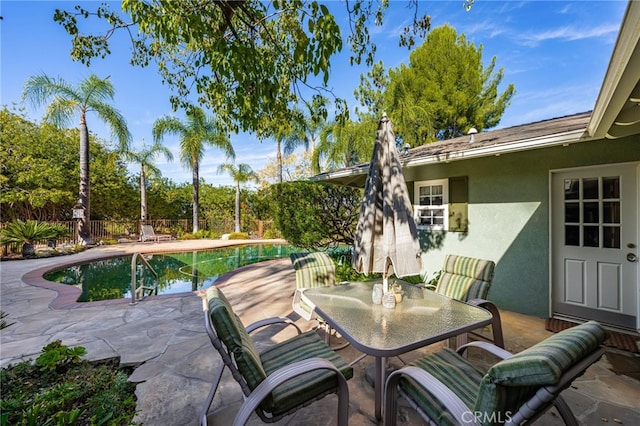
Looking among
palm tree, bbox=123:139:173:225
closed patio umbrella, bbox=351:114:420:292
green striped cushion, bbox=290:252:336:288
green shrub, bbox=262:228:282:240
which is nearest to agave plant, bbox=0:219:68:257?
palm tree, bbox=123:139:173:225

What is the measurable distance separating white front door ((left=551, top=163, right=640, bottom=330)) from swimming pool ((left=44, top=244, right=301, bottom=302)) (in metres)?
7.68

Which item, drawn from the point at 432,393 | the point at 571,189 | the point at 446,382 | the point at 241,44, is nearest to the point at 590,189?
the point at 571,189

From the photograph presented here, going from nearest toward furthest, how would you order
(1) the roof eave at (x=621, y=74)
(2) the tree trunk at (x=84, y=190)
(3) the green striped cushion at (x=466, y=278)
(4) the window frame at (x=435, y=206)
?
(1) the roof eave at (x=621, y=74)
(3) the green striped cushion at (x=466, y=278)
(4) the window frame at (x=435, y=206)
(2) the tree trunk at (x=84, y=190)

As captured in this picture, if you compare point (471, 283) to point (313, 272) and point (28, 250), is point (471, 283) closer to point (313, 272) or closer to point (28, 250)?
point (313, 272)

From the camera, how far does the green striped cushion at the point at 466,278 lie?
3.36m

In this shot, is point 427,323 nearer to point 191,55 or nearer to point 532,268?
point 532,268

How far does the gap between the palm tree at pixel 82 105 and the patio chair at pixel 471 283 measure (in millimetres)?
17206

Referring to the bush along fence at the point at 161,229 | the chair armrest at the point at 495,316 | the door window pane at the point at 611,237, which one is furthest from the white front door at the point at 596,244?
the bush along fence at the point at 161,229

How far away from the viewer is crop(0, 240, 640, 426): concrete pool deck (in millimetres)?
2389

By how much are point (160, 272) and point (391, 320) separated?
942 centimetres

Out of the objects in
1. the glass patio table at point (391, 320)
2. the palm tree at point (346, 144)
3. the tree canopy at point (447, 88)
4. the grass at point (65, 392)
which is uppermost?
the tree canopy at point (447, 88)

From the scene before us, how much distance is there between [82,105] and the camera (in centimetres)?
1362

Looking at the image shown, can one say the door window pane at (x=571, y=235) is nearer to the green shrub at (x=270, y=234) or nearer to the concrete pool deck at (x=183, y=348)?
the concrete pool deck at (x=183, y=348)

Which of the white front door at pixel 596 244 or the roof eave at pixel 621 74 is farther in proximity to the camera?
the white front door at pixel 596 244
